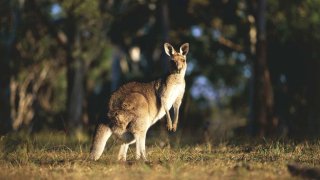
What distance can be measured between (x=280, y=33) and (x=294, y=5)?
1.07m

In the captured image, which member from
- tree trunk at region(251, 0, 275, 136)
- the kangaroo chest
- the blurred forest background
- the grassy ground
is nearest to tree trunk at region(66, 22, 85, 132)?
the blurred forest background

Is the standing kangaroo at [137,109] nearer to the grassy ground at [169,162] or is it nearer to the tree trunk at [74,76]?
the grassy ground at [169,162]

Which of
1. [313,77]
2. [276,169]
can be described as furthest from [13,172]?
[313,77]

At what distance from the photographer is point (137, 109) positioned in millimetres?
9281

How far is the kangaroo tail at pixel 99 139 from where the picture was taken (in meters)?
9.14

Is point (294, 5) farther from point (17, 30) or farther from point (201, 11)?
point (17, 30)

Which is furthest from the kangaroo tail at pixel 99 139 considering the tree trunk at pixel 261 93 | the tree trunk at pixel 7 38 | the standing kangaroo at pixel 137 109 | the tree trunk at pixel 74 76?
the tree trunk at pixel 74 76

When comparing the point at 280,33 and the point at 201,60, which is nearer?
the point at 280,33

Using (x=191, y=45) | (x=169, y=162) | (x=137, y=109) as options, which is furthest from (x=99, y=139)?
(x=191, y=45)

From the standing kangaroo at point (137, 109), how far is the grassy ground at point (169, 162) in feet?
0.99

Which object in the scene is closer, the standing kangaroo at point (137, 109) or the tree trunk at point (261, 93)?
the standing kangaroo at point (137, 109)

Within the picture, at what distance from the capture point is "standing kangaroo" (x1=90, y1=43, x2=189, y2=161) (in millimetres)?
9164

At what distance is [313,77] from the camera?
24.5m

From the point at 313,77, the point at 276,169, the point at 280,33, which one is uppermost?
the point at 280,33
